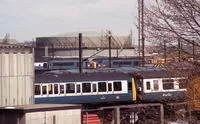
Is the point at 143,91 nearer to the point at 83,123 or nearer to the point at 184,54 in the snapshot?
the point at 83,123

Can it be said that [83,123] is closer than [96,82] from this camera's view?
Yes

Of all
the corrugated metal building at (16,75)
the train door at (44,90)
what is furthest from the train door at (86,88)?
the corrugated metal building at (16,75)

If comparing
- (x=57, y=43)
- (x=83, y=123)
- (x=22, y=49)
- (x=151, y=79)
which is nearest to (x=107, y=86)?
(x=151, y=79)

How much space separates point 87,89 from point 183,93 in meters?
26.8

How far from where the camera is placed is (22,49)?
57.8 feet

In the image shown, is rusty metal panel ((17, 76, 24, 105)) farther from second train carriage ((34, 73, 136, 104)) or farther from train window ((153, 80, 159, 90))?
train window ((153, 80, 159, 90))

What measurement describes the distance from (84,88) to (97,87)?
44.7 inches

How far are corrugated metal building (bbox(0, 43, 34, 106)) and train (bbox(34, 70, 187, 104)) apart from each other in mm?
16132

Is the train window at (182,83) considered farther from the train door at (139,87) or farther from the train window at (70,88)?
the train door at (139,87)

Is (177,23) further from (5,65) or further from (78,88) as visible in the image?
(78,88)

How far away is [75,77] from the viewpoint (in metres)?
37.1

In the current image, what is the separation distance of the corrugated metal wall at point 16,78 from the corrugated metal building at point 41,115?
3.38 metres

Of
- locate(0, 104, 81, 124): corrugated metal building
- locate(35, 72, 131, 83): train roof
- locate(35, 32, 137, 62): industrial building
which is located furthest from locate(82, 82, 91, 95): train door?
locate(35, 32, 137, 62): industrial building

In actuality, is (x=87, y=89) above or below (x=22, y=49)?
below
